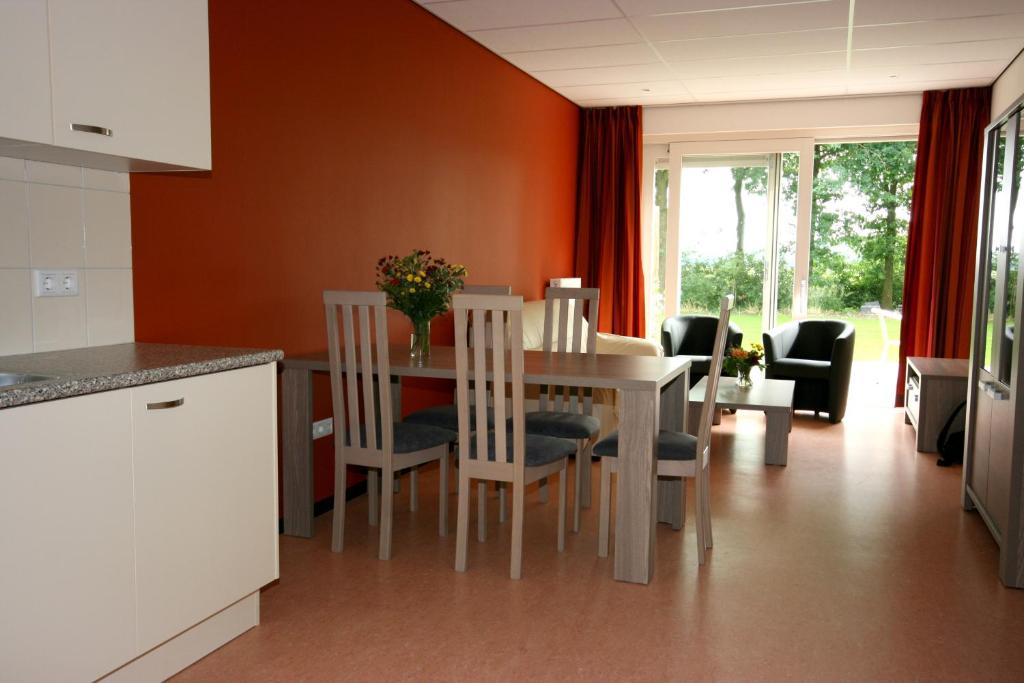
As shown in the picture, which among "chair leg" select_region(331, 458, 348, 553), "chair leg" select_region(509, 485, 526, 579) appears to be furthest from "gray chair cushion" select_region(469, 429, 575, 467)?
"chair leg" select_region(331, 458, 348, 553)

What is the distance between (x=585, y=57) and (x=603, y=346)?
2072mm

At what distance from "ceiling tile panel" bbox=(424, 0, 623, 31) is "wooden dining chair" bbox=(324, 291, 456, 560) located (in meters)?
2.17

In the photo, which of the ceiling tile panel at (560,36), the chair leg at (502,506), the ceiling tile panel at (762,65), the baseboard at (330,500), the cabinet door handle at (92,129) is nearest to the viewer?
the cabinet door handle at (92,129)

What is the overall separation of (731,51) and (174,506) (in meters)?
4.72

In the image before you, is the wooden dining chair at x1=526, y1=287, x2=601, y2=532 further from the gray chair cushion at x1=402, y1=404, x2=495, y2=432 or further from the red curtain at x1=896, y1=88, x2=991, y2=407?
the red curtain at x1=896, y1=88, x2=991, y2=407

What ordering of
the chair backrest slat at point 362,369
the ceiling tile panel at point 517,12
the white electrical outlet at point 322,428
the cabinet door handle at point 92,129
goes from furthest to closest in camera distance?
the ceiling tile panel at point 517,12
the white electrical outlet at point 322,428
the chair backrest slat at point 362,369
the cabinet door handle at point 92,129

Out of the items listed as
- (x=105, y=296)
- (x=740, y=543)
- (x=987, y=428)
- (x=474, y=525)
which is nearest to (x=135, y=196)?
(x=105, y=296)

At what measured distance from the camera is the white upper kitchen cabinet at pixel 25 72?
6.93 feet

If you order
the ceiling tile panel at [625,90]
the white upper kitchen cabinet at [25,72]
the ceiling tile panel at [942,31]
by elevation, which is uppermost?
the ceiling tile panel at [625,90]

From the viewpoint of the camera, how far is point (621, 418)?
3213mm

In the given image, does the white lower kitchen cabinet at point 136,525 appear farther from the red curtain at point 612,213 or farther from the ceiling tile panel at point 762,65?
the red curtain at point 612,213

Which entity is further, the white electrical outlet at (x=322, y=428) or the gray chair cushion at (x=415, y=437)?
the white electrical outlet at (x=322, y=428)

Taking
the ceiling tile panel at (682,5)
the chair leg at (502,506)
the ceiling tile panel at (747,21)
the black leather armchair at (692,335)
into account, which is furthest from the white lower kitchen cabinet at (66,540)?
the black leather armchair at (692,335)

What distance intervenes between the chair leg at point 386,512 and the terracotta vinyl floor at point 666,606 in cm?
6
